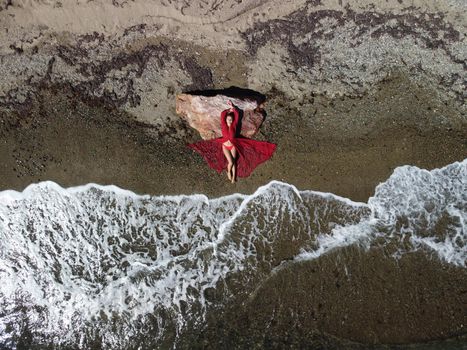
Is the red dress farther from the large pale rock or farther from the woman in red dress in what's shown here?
the large pale rock

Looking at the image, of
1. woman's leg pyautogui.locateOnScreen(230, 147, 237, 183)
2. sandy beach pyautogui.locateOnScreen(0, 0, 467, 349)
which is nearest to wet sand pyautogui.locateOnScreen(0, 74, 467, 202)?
sandy beach pyautogui.locateOnScreen(0, 0, 467, 349)

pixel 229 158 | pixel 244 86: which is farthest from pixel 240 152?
pixel 244 86

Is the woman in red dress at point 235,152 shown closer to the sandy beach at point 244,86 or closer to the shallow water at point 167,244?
the sandy beach at point 244,86

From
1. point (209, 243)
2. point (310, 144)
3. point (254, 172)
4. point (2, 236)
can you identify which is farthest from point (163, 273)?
point (310, 144)

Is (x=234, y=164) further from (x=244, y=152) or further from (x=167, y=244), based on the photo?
(x=167, y=244)

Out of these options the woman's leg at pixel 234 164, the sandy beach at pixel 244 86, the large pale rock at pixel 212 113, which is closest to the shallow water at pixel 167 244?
the sandy beach at pixel 244 86

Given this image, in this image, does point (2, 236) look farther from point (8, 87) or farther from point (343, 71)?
point (343, 71)

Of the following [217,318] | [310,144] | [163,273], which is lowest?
[217,318]
